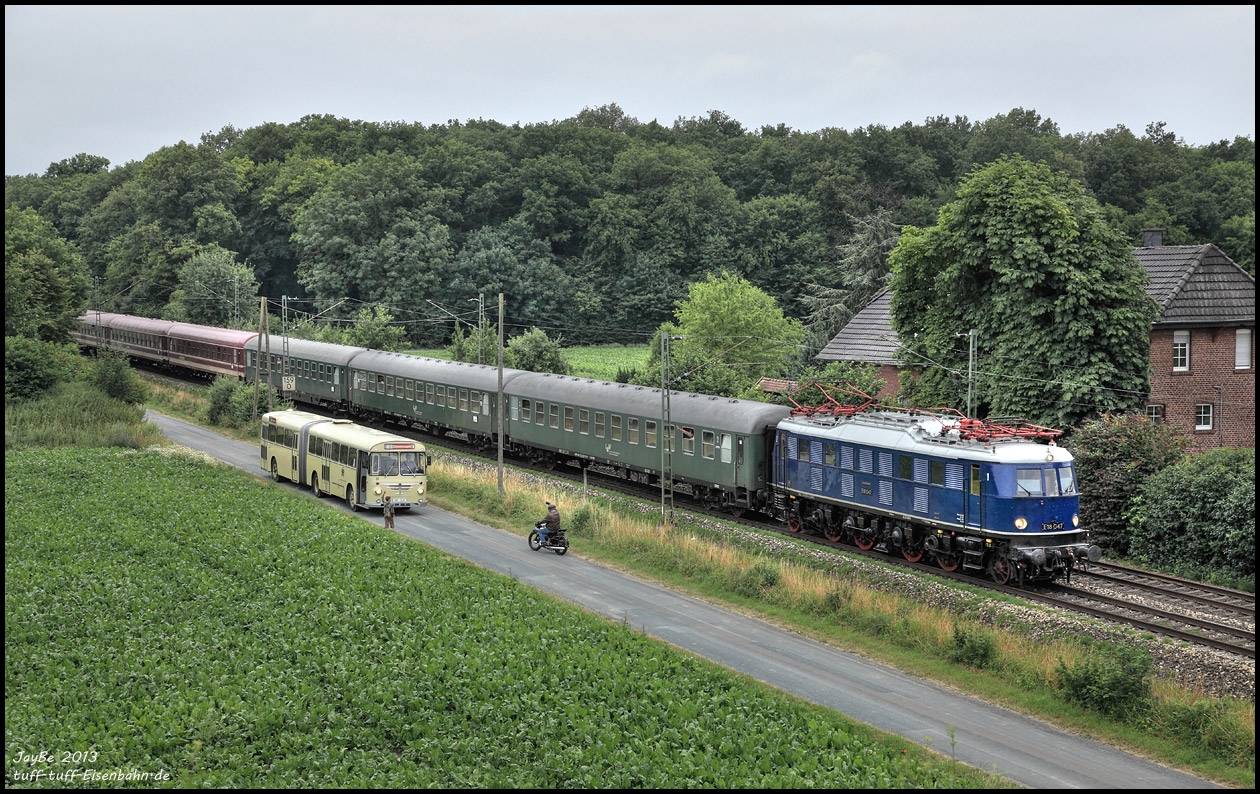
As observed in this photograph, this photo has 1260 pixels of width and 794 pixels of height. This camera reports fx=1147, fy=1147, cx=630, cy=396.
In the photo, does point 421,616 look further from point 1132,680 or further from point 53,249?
point 53,249

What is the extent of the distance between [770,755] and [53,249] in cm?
4939

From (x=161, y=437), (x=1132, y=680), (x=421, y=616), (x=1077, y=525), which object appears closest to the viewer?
(x=1132, y=680)

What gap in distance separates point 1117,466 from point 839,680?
14715 millimetres

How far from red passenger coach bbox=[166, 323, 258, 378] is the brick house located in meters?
37.5

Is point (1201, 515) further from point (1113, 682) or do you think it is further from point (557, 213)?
point (557, 213)

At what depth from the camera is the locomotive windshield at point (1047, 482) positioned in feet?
84.6

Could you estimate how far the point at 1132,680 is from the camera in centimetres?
1778

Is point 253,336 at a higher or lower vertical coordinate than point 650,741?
higher

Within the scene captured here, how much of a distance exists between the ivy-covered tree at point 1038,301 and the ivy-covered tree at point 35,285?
1073 inches

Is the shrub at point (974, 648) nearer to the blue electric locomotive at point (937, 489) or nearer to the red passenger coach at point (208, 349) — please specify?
the blue electric locomotive at point (937, 489)

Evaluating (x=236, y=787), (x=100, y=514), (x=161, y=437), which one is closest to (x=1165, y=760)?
(x=236, y=787)

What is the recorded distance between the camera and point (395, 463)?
115ft

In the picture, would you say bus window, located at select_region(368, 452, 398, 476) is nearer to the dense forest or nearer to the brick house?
the brick house

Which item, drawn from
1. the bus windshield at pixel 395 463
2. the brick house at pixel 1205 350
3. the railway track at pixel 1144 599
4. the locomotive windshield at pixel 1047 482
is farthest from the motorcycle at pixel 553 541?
the brick house at pixel 1205 350
